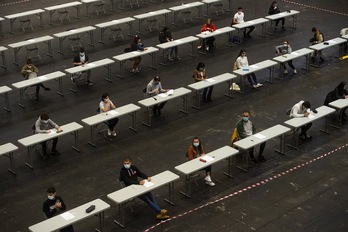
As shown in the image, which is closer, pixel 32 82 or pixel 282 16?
pixel 32 82

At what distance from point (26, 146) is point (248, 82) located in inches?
362

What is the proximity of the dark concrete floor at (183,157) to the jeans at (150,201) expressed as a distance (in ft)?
1.04

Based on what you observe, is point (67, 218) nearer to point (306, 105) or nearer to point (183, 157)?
point (183, 157)

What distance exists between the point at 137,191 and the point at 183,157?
3430 mm

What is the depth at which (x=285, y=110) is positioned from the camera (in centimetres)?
2083

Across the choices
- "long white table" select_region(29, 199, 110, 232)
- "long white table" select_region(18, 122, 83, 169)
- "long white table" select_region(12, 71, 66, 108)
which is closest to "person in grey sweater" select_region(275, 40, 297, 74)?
"long white table" select_region(12, 71, 66, 108)

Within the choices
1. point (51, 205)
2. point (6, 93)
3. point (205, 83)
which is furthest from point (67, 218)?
point (205, 83)

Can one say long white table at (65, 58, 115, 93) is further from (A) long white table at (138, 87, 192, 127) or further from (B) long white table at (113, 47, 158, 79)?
(A) long white table at (138, 87, 192, 127)

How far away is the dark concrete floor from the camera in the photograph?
15.2 m

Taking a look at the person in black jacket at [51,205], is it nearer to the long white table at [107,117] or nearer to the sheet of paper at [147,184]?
the sheet of paper at [147,184]

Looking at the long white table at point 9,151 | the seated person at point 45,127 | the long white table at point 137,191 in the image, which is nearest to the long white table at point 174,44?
the seated person at point 45,127

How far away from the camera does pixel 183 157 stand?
17984 millimetres

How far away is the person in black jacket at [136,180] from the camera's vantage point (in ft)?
49.3

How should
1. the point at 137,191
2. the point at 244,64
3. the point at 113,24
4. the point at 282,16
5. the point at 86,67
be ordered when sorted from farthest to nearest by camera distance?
the point at 282,16
the point at 113,24
the point at 244,64
the point at 86,67
the point at 137,191
